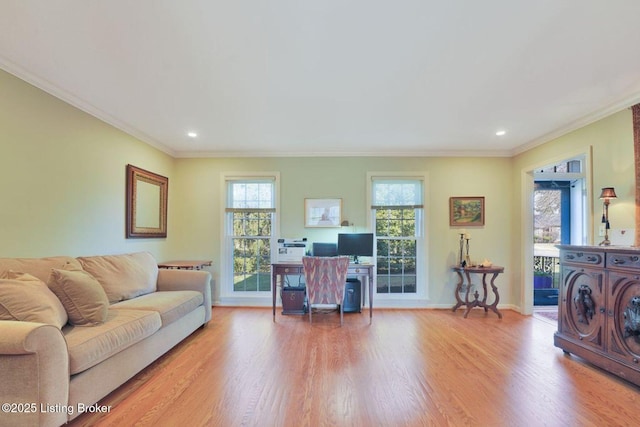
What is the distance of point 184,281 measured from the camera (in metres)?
3.56

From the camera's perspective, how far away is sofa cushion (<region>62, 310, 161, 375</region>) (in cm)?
182

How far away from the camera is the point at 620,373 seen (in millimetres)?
2334

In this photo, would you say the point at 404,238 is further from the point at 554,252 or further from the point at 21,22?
the point at 21,22

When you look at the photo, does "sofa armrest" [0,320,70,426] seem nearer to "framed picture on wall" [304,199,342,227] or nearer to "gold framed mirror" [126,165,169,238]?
"gold framed mirror" [126,165,169,238]

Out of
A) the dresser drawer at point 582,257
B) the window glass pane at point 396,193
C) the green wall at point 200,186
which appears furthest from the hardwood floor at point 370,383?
the window glass pane at point 396,193

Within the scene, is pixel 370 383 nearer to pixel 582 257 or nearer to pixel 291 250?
pixel 582 257

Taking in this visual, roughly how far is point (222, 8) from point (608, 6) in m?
2.07

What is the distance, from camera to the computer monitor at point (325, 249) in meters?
4.39

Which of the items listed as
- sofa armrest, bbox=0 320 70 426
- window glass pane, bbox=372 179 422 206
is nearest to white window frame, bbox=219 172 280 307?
window glass pane, bbox=372 179 422 206

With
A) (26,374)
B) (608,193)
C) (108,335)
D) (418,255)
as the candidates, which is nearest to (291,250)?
(418,255)

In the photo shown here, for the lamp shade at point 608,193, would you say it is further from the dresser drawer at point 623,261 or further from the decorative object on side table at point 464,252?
the decorative object on side table at point 464,252

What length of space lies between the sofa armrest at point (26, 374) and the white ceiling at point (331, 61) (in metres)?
1.73

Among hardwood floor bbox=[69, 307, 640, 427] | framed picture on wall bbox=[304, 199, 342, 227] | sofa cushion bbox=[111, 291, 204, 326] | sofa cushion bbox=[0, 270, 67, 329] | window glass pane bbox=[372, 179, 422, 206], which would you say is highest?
window glass pane bbox=[372, 179, 422, 206]

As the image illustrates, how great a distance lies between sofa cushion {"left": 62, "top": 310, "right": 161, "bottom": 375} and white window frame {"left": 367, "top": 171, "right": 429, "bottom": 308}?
3.10 metres
